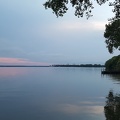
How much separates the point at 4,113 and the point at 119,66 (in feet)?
311

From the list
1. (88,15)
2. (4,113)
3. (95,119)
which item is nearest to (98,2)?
(88,15)

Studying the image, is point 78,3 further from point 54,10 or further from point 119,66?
point 119,66

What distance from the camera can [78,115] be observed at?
1135 inches

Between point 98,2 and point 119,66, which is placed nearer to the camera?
point 98,2

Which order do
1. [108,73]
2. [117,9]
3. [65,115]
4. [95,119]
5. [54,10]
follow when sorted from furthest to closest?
1. [108,73]
2. [65,115]
3. [95,119]
4. [117,9]
5. [54,10]

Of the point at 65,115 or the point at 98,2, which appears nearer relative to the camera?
the point at 98,2

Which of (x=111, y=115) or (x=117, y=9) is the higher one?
(x=117, y=9)

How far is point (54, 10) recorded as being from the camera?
19562 mm

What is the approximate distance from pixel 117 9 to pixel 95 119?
1041 cm

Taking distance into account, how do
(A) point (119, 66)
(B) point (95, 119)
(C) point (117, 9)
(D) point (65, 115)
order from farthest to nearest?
(A) point (119, 66) → (D) point (65, 115) → (B) point (95, 119) → (C) point (117, 9)

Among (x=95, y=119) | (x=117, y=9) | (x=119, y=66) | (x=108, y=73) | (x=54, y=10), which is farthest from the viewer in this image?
(x=108, y=73)

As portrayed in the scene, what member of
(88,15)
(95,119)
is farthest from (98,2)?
(95,119)

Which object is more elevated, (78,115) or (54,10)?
(54,10)

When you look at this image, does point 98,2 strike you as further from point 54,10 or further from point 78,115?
point 78,115
